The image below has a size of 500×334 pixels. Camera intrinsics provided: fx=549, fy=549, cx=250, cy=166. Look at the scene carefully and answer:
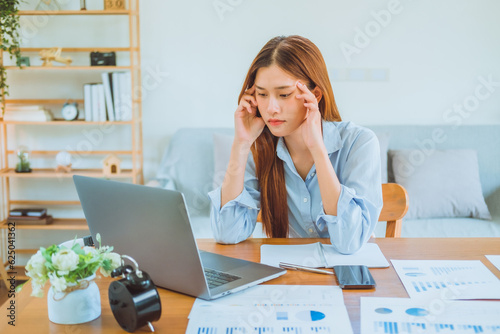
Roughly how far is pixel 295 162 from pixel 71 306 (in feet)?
2.86

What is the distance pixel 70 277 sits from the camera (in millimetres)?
926

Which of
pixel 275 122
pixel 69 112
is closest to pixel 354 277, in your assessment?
pixel 275 122

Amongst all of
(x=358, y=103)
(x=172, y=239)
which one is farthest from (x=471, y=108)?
(x=172, y=239)

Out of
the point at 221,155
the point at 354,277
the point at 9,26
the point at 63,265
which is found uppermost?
the point at 9,26

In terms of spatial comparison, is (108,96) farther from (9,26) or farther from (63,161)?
(9,26)

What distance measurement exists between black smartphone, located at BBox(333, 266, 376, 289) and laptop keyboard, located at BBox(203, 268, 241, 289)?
215mm

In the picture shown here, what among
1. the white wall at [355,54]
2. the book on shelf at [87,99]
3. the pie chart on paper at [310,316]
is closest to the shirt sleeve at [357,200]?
the pie chart on paper at [310,316]

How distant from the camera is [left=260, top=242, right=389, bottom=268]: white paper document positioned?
1.25m

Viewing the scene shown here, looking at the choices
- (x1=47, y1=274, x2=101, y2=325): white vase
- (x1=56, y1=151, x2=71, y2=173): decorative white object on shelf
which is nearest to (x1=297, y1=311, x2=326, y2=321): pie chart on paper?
(x1=47, y1=274, x2=101, y2=325): white vase

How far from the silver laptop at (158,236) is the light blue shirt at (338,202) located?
240 mm

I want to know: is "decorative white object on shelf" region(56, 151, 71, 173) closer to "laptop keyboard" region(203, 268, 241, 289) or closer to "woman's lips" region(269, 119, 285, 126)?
"woman's lips" region(269, 119, 285, 126)

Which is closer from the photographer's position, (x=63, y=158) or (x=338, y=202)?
(x=338, y=202)

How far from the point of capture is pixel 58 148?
3355mm

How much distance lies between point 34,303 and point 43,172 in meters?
2.32
